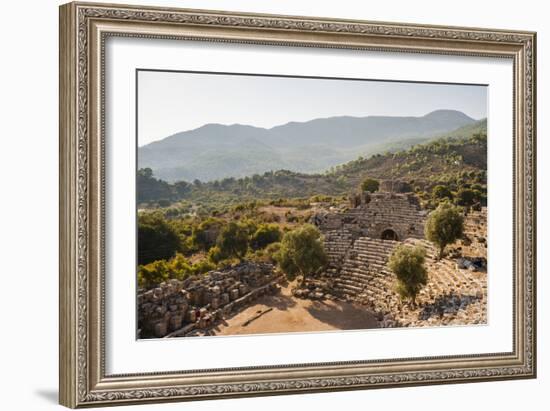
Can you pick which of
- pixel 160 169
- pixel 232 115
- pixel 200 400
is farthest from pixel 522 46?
pixel 200 400

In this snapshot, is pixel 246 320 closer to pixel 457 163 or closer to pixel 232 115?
pixel 232 115

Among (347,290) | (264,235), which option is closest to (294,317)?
(347,290)

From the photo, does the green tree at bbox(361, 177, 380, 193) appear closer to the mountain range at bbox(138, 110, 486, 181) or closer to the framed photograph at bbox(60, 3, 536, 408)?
the framed photograph at bbox(60, 3, 536, 408)

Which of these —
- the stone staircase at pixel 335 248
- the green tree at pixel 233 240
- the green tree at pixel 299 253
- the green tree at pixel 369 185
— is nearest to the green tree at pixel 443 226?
the green tree at pixel 369 185

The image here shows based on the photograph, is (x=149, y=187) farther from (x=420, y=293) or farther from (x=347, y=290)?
(x=420, y=293)

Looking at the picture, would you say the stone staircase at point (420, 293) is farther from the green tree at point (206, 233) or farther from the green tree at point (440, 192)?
the green tree at point (206, 233)

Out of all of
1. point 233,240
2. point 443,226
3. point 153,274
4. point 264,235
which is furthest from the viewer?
point 443,226
